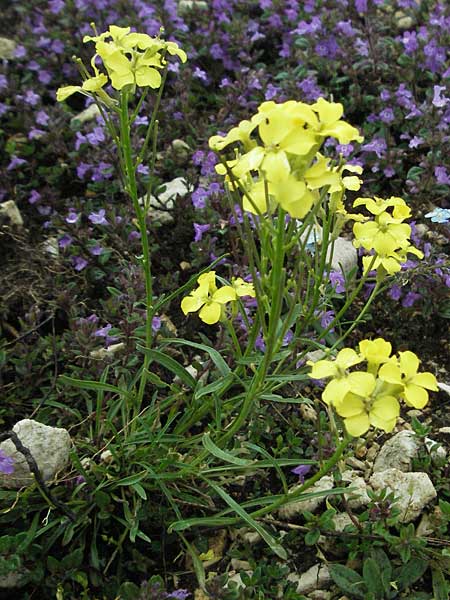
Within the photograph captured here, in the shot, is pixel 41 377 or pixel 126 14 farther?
pixel 126 14

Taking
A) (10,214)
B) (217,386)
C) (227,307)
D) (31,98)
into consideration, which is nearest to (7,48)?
(31,98)

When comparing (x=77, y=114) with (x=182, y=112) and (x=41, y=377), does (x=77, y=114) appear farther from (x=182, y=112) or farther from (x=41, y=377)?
(x=41, y=377)

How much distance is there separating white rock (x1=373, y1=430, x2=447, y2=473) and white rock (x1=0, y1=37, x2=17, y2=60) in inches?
121

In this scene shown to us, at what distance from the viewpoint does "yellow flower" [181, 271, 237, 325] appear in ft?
5.85

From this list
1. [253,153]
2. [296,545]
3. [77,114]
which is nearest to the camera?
[253,153]

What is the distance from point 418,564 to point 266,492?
52 cm

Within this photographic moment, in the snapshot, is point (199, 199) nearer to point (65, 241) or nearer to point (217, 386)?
point (65, 241)

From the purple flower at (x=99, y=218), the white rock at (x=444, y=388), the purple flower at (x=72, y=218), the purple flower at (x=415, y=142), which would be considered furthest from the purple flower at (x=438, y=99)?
the purple flower at (x=72, y=218)

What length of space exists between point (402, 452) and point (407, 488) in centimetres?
16

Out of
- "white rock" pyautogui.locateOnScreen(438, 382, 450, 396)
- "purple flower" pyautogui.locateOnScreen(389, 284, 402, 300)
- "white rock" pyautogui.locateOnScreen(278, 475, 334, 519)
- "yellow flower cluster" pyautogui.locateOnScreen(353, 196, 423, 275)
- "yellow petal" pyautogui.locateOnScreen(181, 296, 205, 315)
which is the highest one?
"yellow flower cluster" pyautogui.locateOnScreen(353, 196, 423, 275)

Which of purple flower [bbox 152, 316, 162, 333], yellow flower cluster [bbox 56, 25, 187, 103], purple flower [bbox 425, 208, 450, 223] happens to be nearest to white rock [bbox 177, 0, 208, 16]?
purple flower [bbox 425, 208, 450, 223]

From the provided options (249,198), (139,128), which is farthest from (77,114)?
(249,198)

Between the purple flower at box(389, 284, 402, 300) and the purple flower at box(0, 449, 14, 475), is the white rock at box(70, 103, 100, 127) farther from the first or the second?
the purple flower at box(0, 449, 14, 475)

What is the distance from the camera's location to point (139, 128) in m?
3.46
